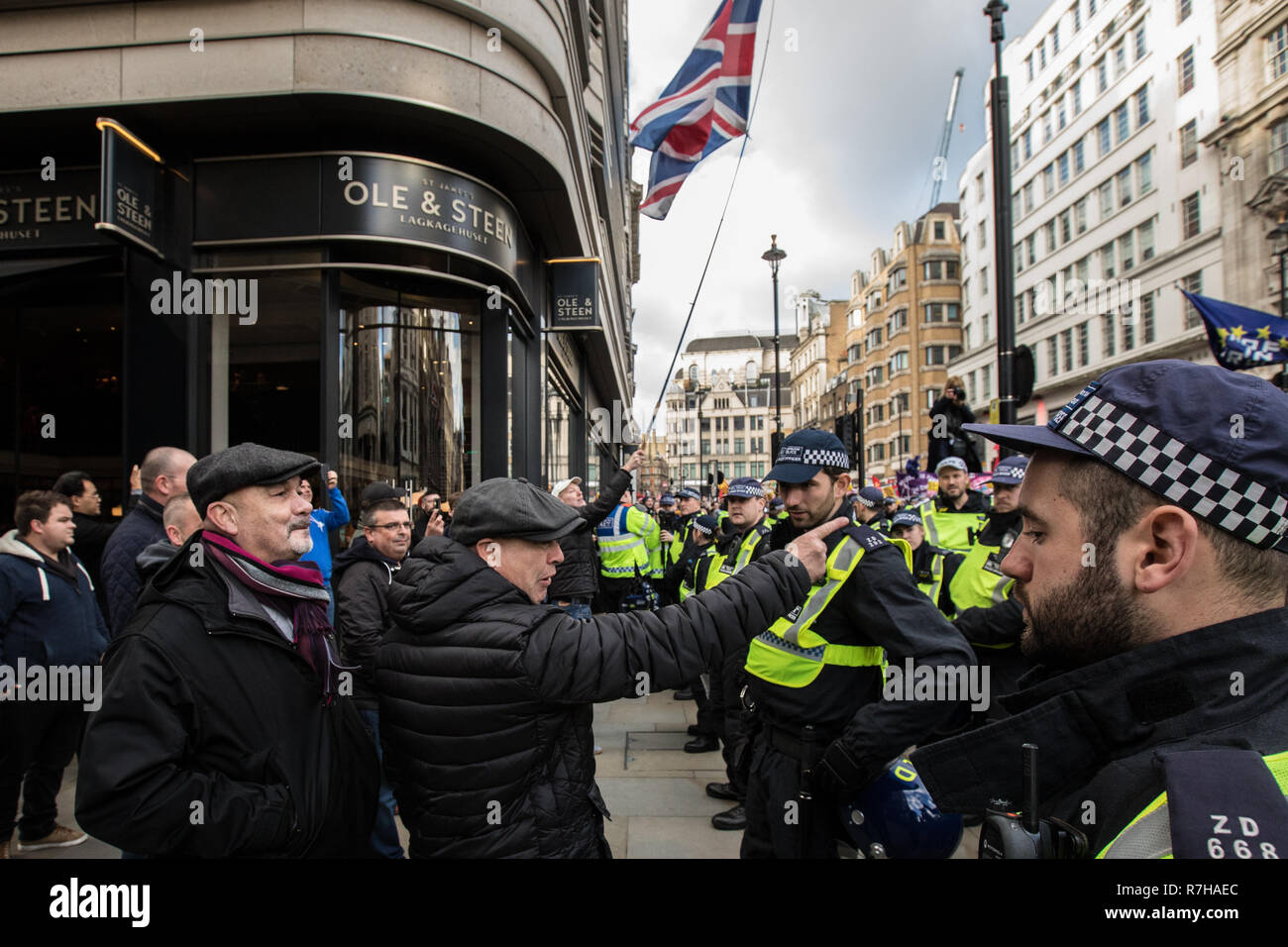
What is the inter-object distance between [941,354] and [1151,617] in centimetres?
6768

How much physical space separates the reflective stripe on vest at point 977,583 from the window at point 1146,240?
4287 cm

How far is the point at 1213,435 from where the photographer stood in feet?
3.67

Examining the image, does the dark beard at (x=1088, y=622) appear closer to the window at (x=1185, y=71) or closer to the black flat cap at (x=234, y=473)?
the black flat cap at (x=234, y=473)

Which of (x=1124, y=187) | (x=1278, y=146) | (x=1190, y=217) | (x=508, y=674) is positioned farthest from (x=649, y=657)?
(x=1124, y=187)

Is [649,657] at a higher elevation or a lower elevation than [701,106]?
lower

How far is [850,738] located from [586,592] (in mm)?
4777

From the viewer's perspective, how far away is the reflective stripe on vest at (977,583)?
5.01 m

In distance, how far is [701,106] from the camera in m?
8.69

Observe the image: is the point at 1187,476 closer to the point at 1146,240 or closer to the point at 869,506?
the point at 869,506

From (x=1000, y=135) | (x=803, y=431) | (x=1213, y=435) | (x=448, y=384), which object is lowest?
(x=1213, y=435)

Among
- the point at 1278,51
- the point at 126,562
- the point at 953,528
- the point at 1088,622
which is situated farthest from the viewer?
the point at 1278,51

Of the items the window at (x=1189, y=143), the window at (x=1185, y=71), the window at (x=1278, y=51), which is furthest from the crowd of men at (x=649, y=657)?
the window at (x=1185, y=71)
